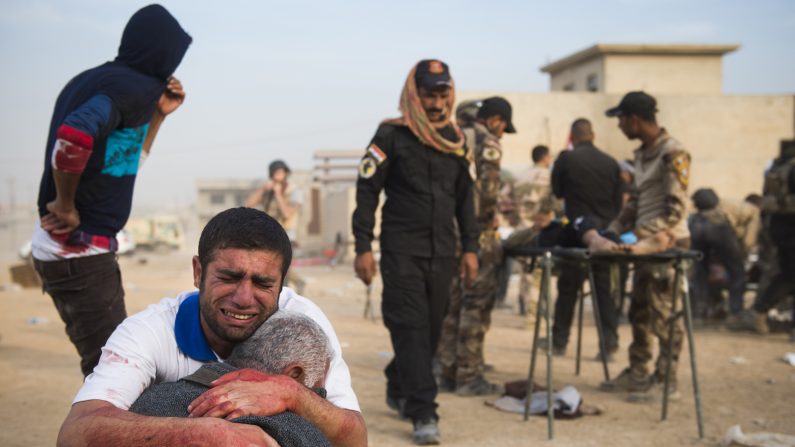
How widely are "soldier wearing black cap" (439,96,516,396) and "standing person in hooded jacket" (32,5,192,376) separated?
9.79ft

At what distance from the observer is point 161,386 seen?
2.22 meters

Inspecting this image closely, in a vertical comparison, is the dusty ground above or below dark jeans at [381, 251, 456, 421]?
below

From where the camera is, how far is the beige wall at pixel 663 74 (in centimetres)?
2608

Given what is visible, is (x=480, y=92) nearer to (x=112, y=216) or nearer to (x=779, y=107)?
(x=779, y=107)

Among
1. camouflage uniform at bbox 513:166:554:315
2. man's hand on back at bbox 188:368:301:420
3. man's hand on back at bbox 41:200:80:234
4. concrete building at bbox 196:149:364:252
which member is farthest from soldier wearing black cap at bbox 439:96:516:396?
concrete building at bbox 196:149:364:252

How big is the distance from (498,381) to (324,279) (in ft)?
32.2

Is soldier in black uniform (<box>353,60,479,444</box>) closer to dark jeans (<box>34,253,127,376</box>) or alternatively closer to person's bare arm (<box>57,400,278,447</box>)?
dark jeans (<box>34,253,127,376</box>)

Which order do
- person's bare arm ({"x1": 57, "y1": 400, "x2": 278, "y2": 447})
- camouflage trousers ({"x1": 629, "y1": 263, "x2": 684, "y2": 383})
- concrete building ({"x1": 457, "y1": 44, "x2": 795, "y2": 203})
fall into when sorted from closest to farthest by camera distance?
person's bare arm ({"x1": 57, "y1": 400, "x2": 278, "y2": 447}), camouflage trousers ({"x1": 629, "y1": 263, "x2": 684, "y2": 383}), concrete building ({"x1": 457, "y1": 44, "x2": 795, "y2": 203})

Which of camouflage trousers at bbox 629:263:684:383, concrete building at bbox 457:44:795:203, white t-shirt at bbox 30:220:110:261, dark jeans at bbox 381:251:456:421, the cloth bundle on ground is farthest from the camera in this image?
concrete building at bbox 457:44:795:203

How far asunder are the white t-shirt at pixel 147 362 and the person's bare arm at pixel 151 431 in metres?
0.10

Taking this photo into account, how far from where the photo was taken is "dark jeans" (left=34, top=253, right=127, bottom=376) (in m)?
3.62

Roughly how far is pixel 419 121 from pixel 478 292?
1753mm

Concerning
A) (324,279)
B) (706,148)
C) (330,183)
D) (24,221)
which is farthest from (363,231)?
(24,221)

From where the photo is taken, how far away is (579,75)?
28.0 metres
